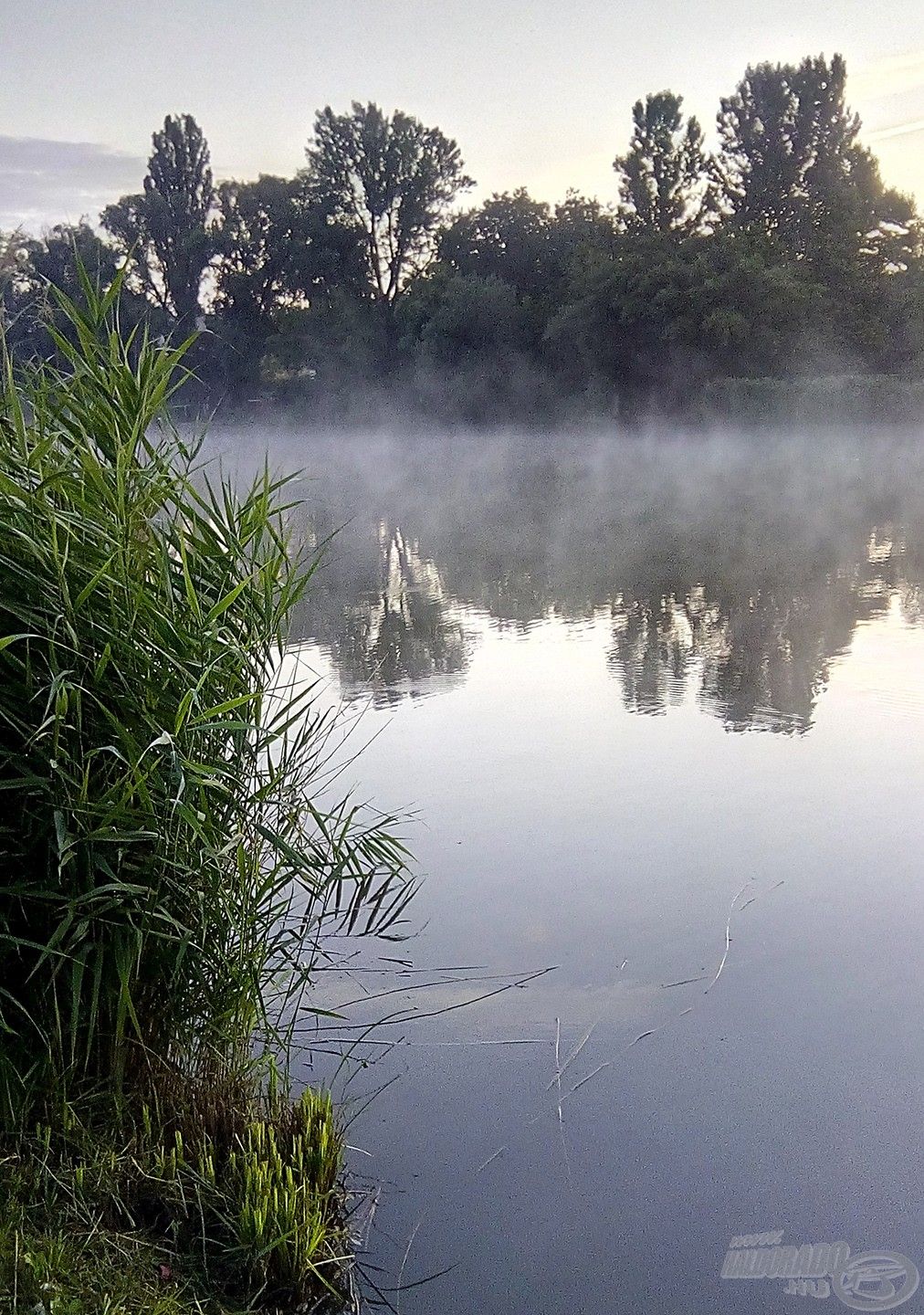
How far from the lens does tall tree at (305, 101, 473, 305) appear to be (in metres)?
49.0

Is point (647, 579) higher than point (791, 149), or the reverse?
point (791, 149)

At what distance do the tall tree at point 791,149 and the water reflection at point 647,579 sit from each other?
21.2m

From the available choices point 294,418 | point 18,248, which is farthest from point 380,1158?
point 294,418

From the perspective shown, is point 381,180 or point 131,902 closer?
point 131,902

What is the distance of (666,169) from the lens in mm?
43375

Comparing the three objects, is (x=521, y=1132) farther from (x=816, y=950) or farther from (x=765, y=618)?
(x=765, y=618)

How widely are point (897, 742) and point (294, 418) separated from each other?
4278 cm

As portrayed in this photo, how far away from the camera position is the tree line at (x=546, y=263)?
36250 mm

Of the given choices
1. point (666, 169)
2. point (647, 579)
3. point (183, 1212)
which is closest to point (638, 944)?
point (183, 1212)

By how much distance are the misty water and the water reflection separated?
65 millimetres

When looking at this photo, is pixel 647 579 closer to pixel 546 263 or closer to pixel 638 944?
pixel 638 944

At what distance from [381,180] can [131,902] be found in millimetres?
49393

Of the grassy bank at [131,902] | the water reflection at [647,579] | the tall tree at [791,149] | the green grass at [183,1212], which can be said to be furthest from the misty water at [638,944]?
the tall tree at [791,149]

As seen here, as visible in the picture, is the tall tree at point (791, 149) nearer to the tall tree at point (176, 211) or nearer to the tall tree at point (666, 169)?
the tall tree at point (666, 169)
